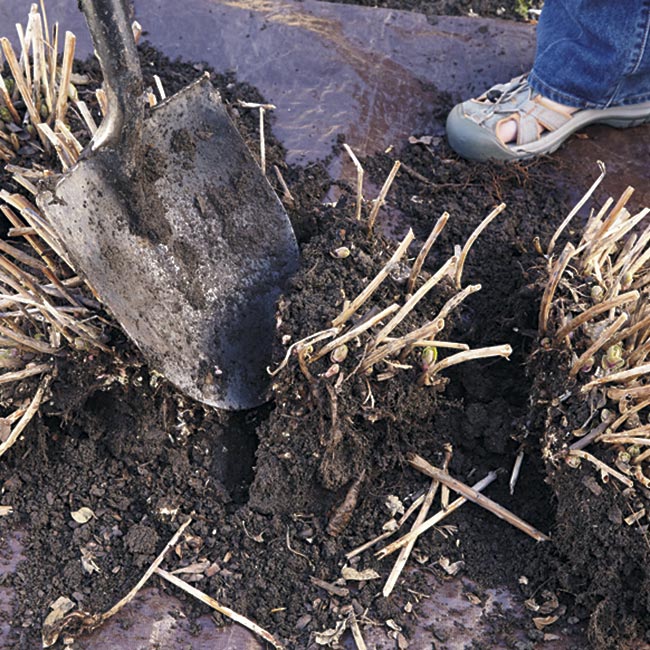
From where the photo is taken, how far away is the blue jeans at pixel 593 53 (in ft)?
8.56

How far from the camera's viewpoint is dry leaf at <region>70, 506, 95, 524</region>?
6.16 feet

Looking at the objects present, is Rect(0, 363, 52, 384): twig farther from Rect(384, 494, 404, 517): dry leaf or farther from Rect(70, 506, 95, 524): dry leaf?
Rect(384, 494, 404, 517): dry leaf

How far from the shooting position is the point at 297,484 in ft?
6.17

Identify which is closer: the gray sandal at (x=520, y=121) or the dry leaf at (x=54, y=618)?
the dry leaf at (x=54, y=618)

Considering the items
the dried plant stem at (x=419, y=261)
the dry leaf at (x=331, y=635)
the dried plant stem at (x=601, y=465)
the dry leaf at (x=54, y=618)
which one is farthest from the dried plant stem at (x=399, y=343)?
the dry leaf at (x=54, y=618)

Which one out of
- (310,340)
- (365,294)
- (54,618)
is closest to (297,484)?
(310,340)

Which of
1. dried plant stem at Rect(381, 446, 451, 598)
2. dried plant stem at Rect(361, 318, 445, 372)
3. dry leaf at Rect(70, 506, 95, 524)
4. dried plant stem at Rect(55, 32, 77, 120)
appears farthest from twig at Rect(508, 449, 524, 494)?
dried plant stem at Rect(55, 32, 77, 120)

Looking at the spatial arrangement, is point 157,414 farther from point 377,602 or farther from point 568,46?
point 568,46

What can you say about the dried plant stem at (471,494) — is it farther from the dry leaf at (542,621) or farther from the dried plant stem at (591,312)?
the dried plant stem at (591,312)

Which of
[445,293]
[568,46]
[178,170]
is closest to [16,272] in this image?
[178,170]

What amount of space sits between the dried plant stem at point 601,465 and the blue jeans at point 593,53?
1.43 meters

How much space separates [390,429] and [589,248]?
2.16ft

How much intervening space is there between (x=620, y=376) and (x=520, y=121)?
1.24 meters

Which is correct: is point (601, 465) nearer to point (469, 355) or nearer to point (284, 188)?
point (469, 355)
